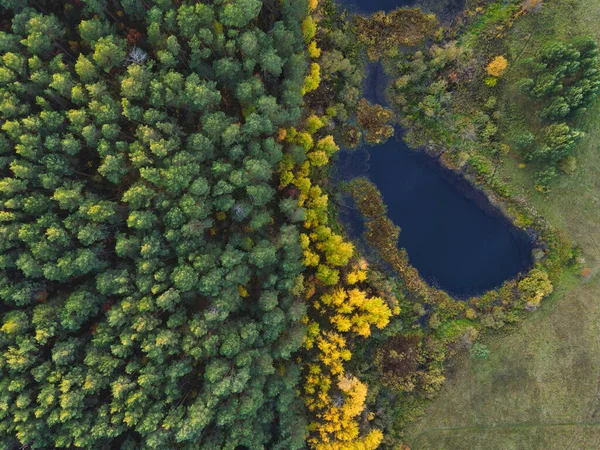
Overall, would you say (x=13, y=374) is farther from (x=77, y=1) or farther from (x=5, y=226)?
(x=77, y=1)

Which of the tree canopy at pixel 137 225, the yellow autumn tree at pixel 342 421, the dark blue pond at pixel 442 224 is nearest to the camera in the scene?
the tree canopy at pixel 137 225

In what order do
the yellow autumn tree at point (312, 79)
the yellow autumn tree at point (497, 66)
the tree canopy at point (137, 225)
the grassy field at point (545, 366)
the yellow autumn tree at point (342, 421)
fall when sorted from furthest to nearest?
the grassy field at point (545, 366) < the yellow autumn tree at point (497, 66) < the yellow autumn tree at point (312, 79) < the yellow autumn tree at point (342, 421) < the tree canopy at point (137, 225)

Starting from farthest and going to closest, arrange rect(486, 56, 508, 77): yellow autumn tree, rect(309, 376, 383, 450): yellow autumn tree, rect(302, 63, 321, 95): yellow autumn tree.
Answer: rect(486, 56, 508, 77): yellow autumn tree, rect(302, 63, 321, 95): yellow autumn tree, rect(309, 376, 383, 450): yellow autumn tree

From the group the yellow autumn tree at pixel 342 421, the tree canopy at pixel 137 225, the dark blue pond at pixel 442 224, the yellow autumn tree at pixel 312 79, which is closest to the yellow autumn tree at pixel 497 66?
the dark blue pond at pixel 442 224

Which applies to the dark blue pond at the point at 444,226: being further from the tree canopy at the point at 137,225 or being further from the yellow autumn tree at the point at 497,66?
the tree canopy at the point at 137,225

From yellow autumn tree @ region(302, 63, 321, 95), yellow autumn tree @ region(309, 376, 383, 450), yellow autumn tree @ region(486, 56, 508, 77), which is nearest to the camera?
yellow autumn tree @ region(309, 376, 383, 450)

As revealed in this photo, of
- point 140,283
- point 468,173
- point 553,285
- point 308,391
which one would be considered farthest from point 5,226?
point 553,285

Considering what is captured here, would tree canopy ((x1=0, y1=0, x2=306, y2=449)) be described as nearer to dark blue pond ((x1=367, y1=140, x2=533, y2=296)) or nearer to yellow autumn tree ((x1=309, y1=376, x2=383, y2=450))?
yellow autumn tree ((x1=309, y1=376, x2=383, y2=450))

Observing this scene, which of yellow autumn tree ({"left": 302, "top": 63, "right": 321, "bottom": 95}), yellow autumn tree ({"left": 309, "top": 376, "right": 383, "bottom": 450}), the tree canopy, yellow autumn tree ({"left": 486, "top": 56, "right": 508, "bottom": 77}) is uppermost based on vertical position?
yellow autumn tree ({"left": 486, "top": 56, "right": 508, "bottom": 77})

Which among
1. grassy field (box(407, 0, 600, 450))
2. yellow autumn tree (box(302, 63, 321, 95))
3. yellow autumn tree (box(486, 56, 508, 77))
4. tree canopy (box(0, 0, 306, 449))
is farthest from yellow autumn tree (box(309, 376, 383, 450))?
yellow autumn tree (box(486, 56, 508, 77))
